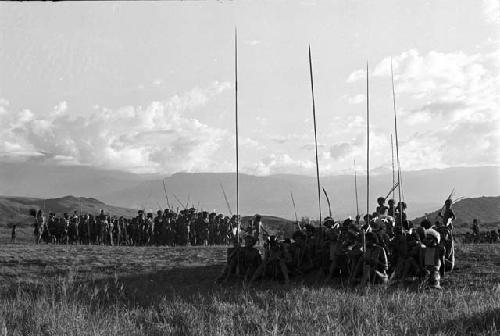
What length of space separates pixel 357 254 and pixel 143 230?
1982 cm

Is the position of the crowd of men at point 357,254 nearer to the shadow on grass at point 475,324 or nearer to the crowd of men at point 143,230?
the shadow on grass at point 475,324

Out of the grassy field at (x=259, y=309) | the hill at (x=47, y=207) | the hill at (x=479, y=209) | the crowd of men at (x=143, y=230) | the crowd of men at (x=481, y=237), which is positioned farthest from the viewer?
the hill at (x=47, y=207)

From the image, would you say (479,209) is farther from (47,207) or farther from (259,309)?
(259,309)

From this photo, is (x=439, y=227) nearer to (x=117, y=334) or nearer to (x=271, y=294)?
(x=271, y=294)

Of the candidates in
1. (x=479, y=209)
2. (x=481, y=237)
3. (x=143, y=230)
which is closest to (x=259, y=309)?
(x=143, y=230)

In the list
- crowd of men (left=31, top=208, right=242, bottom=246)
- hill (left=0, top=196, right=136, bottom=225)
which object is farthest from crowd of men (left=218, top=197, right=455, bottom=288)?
hill (left=0, top=196, right=136, bottom=225)

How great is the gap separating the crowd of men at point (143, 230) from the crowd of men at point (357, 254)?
1592 centimetres

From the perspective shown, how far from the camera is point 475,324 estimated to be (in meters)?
8.63

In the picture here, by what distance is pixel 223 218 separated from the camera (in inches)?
1273

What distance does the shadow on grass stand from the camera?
8148 millimetres

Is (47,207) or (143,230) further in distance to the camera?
(47,207)

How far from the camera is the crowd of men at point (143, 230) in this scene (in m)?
30.7

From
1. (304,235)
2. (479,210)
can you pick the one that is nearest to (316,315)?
(304,235)

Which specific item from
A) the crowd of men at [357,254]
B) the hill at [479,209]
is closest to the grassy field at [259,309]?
the crowd of men at [357,254]
